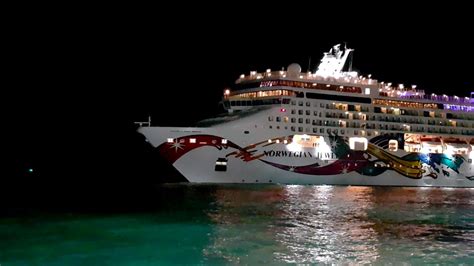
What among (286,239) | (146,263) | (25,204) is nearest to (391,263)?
(286,239)

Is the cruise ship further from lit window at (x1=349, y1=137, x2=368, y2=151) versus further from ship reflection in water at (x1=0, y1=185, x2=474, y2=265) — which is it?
ship reflection in water at (x1=0, y1=185, x2=474, y2=265)

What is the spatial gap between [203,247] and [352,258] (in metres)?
4.45

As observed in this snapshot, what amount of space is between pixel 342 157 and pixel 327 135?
7.16 ft

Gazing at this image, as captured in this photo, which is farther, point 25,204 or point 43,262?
point 25,204

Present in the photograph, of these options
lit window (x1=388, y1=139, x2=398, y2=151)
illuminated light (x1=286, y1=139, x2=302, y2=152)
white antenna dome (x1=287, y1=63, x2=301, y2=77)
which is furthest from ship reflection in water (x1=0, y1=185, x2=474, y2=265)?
lit window (x1=388, y1=139, x2=398, y2=151)

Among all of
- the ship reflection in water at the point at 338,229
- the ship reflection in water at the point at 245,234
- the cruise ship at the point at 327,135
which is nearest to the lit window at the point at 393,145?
the cruise ship at the point at 327,135

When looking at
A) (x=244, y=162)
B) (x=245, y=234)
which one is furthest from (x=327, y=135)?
(x=245, y=234)

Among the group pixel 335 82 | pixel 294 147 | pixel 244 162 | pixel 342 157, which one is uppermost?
pixel 335 82

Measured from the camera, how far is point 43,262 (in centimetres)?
1545

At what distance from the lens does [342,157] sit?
47.2 meters

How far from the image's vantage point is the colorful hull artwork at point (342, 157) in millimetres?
42044

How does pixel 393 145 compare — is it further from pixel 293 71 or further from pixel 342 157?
pixel 293 71

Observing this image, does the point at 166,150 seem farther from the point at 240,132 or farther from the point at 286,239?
the point at 286,239

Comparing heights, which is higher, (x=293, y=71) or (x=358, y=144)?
(x=293, y=71)
